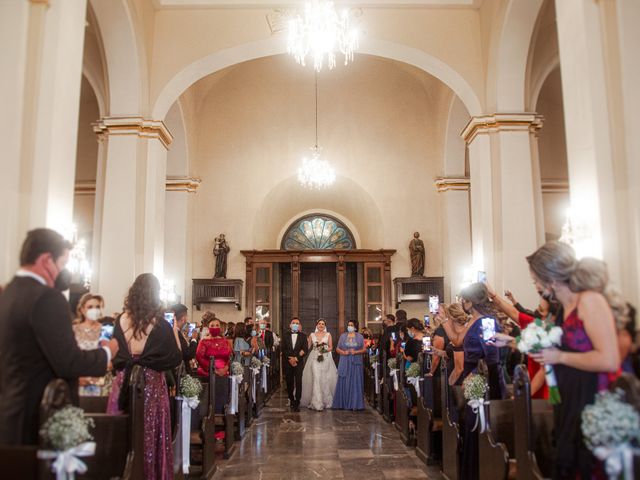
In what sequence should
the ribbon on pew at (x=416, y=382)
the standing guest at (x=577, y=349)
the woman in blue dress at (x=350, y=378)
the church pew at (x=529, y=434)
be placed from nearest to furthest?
the standing guest at (x=577, y=349) → the church pew at (x=529, y=434) → the ribbon on pew at (x=416, y=382) → the woman in blue dress at (x=350, y=378)

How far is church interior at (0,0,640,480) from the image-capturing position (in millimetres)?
5965

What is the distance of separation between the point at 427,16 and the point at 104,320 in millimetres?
7808

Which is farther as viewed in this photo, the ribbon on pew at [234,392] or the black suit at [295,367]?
the black suit at [295,367]

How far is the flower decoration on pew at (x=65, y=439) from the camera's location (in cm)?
311

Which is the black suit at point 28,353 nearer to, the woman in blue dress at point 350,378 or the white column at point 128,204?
the white column at point 128,204

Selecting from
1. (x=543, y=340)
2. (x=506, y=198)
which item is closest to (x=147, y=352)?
(x=543, y=340)

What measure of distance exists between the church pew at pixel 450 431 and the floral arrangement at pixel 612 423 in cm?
322

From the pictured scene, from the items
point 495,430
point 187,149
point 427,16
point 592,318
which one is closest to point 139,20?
point 427,16

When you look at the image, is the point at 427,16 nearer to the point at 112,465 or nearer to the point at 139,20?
the point at 139,20

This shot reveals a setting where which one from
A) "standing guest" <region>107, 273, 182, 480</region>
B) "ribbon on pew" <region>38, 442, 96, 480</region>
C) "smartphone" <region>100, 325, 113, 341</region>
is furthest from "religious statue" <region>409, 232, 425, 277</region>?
"ribbon on pew" <region>38, 442, 96, 480</region>

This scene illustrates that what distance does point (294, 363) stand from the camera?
12.4 m

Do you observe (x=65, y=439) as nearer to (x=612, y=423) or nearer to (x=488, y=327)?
(x=612, y=423)

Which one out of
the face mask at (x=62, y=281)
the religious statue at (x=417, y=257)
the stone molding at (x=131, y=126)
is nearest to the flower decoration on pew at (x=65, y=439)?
the face mask at (x=62, y=281)

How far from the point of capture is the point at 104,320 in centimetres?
736
